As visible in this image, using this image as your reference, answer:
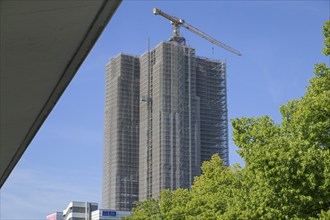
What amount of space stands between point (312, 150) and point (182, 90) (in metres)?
108

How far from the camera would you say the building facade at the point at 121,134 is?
122125 millimetres

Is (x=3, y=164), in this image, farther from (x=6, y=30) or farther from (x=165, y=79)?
(x=165, y=79)

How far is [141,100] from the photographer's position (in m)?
126

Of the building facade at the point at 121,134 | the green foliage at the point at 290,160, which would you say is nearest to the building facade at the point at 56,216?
the building facade at the point at 121,134

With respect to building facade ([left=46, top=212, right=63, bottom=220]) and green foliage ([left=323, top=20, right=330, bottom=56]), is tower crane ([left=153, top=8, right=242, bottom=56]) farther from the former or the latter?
green foliage ([left=323, top=20, right=330, bottom=56])

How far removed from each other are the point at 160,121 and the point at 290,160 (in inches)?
4104

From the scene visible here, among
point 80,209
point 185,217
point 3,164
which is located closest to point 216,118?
point 80,209

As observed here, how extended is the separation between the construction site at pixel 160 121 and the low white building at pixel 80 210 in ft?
54.0

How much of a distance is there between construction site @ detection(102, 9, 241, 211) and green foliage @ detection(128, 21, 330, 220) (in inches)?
3772

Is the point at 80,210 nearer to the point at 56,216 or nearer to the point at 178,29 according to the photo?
the point at 56,216

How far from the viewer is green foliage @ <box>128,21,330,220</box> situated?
15.5m

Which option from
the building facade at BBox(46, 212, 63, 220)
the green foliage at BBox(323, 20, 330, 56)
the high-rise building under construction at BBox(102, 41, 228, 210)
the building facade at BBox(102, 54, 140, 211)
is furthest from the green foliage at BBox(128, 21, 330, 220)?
the building facade at BBox(102, 54, 140, 211)

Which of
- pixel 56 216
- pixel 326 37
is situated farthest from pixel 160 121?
pixel 326 37

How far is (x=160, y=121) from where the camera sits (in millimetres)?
119688
